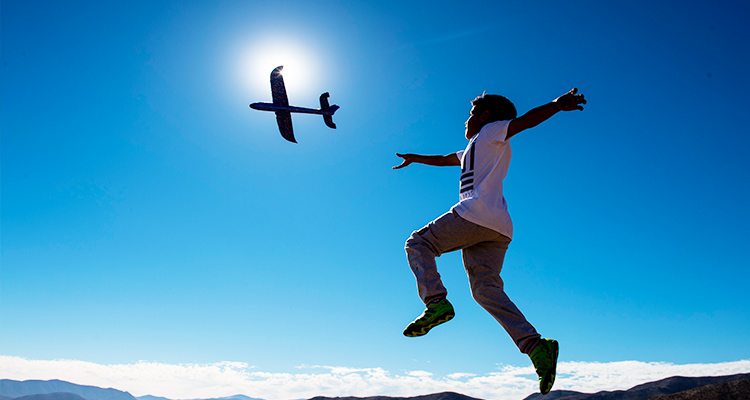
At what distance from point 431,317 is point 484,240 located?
1.05 meters

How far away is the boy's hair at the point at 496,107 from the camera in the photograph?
4.75 meters

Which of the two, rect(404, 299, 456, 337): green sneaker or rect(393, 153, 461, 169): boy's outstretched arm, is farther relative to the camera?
rect(393, 153, 461, 169): boy's outstretched arm

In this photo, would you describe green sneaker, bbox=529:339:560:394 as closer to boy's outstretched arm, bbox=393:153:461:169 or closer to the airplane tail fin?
boy's outstretched arm, bbox=393:153:461:169

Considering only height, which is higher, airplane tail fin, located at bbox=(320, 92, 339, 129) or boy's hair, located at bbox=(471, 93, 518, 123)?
airplane tail fin, located at bbox=(320, 92, 339, 129)

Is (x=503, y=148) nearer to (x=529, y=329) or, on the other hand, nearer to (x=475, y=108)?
(x=475, y=108)

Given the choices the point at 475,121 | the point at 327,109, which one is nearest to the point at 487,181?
the point at 475,121

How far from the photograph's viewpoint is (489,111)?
4781mm

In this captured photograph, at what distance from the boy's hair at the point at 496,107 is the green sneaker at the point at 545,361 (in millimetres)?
2355

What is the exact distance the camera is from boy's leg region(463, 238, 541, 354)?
13.4 ft

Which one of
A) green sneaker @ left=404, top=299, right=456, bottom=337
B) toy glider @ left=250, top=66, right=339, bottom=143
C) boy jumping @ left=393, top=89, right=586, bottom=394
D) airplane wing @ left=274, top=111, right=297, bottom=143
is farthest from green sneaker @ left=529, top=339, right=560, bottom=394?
airplane wing @ left=274, top=111, right=297, bottom=143

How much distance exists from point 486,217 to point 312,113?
19.7 m

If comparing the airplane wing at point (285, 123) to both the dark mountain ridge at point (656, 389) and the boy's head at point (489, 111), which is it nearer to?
the boy's head at point (489, 111)

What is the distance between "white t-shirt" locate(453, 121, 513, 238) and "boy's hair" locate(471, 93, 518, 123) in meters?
0.38

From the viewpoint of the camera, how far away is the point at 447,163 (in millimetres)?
5605
